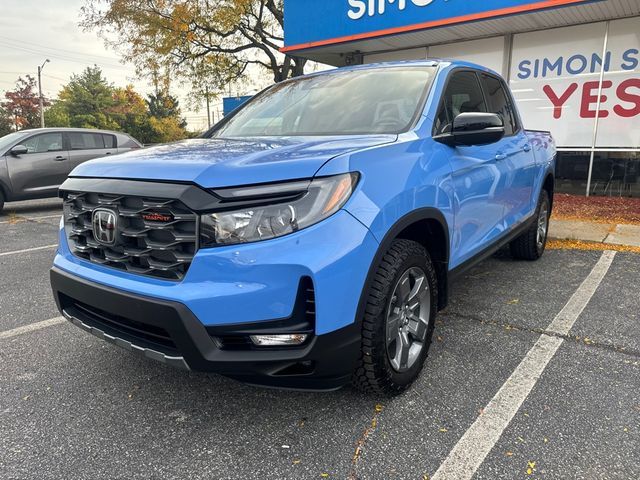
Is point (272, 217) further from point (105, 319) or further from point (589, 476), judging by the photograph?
point (589, 476)

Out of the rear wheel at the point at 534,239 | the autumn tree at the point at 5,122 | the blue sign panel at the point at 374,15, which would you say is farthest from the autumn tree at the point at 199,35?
the autumn tree at the point at 5,122

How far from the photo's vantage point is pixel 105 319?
7.67 feet

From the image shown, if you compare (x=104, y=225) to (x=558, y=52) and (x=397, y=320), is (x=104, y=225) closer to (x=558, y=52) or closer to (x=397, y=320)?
(x=397, y=320)

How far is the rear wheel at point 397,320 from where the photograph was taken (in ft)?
7.14

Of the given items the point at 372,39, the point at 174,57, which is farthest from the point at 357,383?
the point at 174,57

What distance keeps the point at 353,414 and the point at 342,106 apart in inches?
75.7

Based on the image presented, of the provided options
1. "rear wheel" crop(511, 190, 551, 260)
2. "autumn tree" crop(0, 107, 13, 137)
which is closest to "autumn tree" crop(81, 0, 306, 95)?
"rear wheel" crop(511, 190, 551, 260)

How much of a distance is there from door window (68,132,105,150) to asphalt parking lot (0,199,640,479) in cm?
746

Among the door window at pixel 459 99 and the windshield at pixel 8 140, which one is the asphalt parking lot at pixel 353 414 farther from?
A: the windshield at pixel 8 140

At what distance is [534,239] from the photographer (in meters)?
5.03

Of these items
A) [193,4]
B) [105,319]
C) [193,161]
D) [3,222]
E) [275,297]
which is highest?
[193,4]

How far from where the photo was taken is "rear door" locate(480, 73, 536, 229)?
12.6 feet

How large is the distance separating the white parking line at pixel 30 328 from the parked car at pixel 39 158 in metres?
5.99

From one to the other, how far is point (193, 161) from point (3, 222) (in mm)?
7876
